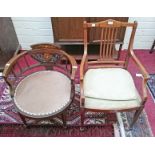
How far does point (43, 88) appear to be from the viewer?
1.73m

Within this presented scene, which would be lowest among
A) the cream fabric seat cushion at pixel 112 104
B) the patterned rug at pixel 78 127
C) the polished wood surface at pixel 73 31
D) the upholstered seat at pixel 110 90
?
the patterned rug at pixel 78 127

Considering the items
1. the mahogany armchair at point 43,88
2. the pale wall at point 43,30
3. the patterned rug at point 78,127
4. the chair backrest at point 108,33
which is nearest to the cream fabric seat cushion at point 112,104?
the mahogany armchair at point 43,88

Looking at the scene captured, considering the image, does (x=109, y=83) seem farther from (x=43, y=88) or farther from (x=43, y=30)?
(x=43, y=30)

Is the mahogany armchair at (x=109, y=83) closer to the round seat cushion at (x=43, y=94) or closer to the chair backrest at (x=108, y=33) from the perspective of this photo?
the chair backrest at (x=108, y=33)

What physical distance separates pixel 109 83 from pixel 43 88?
1.98 ft

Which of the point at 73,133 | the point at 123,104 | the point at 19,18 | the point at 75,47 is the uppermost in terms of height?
the point at 19,18

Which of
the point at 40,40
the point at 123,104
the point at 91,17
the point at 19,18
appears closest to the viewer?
the point at 123,104

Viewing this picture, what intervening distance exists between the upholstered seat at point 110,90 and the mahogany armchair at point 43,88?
17 centimetres

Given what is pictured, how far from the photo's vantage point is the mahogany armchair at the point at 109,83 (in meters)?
1.58

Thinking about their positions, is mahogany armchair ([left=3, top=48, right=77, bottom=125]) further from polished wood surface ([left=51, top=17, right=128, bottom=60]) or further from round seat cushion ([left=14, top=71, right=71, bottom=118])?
polished wood surface ([left=51, top=17, right=128, bottom=60])

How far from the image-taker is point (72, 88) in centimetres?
169

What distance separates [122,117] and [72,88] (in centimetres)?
67
